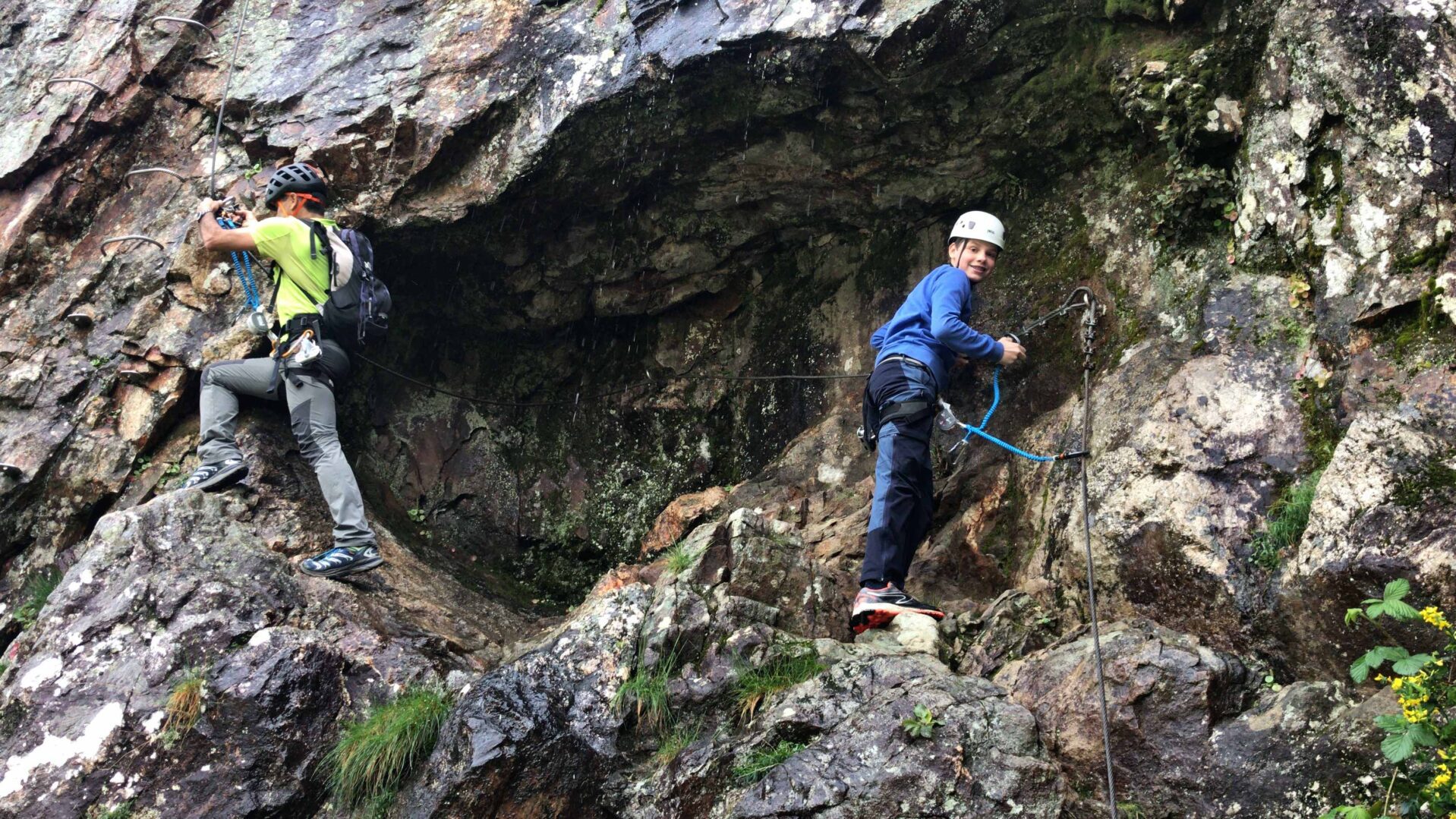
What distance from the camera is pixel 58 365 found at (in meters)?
8.16

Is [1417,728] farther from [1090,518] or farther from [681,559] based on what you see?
[681,559]

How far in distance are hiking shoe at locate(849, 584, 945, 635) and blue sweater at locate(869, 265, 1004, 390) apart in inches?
52.1

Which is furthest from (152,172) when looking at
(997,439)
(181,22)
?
(997,439)

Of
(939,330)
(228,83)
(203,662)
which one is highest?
(228,83)

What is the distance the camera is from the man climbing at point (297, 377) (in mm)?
6855

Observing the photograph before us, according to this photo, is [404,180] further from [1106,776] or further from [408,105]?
[1106,776]

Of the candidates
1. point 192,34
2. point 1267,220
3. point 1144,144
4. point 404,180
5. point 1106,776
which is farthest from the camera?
point 192,34

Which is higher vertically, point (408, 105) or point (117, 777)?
point (408, 105)

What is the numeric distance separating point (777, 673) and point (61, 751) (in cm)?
385

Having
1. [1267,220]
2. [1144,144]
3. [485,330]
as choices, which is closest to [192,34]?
[485,330]

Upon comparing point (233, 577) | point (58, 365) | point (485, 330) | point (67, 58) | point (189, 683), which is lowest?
point (189, 683)

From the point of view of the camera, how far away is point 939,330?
640cm

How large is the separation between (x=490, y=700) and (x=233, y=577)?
197 cm

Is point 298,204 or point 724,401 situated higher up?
point 298,204
